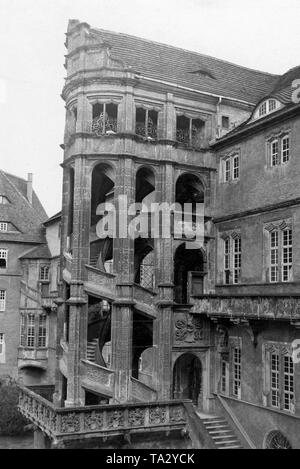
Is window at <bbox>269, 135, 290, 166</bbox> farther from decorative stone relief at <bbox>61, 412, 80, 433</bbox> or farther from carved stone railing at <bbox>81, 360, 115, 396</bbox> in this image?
decorative stone relief at <bbox>61, 412, 80, 433</bbox>

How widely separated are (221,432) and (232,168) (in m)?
12.6

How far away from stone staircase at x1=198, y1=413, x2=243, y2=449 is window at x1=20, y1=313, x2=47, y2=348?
22732mm

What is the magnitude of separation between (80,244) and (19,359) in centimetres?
2237

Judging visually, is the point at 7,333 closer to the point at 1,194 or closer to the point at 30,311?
the point at 30,311

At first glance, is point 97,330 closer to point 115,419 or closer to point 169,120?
point 115,419

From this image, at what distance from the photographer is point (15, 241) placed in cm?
4912

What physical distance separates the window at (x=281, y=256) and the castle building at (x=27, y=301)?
2413 cm

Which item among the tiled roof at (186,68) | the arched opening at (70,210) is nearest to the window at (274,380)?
the arched opening at (70,210)

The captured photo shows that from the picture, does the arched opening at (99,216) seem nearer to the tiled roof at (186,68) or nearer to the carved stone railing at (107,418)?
the tiled roof at (186,68)

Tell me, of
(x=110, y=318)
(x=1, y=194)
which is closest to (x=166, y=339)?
(x=110, y=318)

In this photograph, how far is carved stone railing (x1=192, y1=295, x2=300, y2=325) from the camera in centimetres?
2204

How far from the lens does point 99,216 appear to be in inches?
1238

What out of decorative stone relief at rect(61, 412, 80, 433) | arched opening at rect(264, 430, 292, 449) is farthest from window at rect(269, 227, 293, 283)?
decorative stone relief at rect(61, 412, 80, 433)
